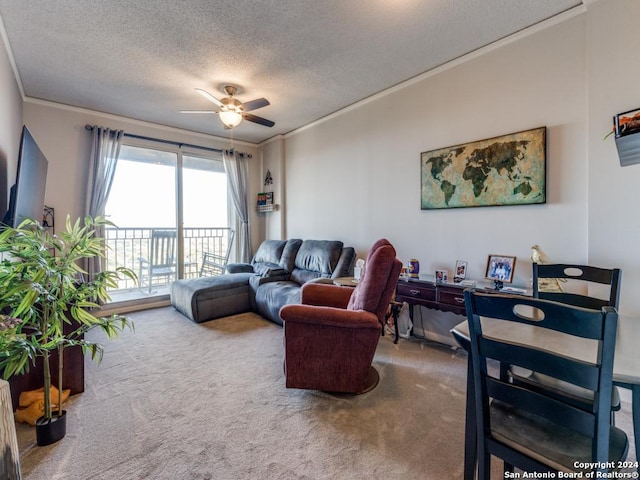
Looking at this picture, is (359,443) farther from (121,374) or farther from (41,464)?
(121,374)

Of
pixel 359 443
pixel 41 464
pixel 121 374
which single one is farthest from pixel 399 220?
pixel 41 464

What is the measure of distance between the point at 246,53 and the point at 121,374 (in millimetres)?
2967

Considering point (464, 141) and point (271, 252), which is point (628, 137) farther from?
point (271, 252)

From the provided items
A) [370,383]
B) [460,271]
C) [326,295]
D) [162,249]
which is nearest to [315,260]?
[326,295]

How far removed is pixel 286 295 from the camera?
3383 mm

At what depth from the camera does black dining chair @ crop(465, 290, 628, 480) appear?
81 centimetres

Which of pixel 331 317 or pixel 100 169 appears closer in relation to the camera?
pixel 331 317

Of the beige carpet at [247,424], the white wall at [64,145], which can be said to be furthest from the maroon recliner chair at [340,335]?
the white wall at [64,145]

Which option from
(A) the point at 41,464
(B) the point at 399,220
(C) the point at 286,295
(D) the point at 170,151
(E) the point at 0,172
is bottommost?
(A) the point at 41,464

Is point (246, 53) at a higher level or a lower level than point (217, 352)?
higher

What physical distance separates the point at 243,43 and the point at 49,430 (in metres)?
3.00

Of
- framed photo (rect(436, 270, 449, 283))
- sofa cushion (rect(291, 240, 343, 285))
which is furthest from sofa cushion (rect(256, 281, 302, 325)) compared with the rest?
framed photo (rect(436, 270, 449, 283))

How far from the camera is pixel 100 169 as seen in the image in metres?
3.92

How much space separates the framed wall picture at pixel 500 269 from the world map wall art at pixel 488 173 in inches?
18.9
